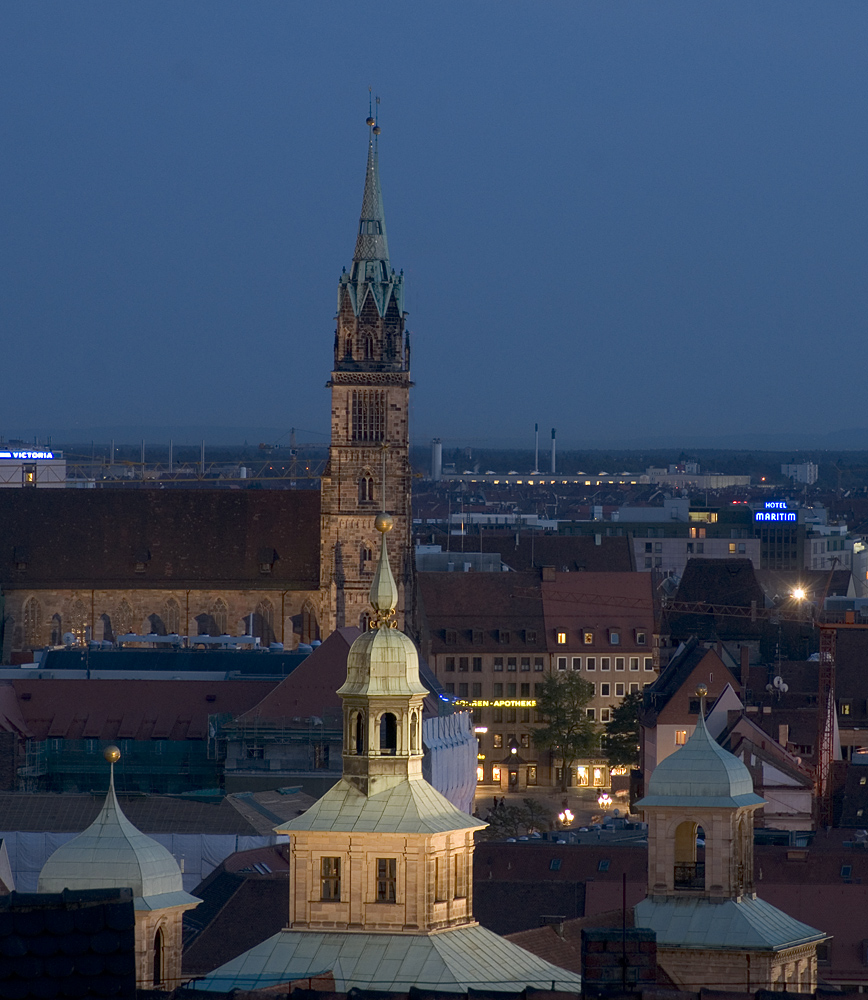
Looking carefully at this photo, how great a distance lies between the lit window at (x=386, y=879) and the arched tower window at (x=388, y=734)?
242 cm

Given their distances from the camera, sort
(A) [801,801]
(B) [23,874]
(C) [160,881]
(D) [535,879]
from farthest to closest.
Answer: (A) [801,801], (B) [23,874], (D) [535,879], (C) [160,881]

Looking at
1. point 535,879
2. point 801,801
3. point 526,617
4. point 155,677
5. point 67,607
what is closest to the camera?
point 535,879

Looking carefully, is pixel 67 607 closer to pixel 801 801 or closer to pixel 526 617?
pixel 526 617

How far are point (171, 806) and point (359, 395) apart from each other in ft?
133

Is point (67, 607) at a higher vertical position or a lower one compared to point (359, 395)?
lower

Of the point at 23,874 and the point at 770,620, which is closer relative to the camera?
the point at 23,874

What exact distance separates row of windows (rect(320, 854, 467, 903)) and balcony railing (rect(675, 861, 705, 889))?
8.32m

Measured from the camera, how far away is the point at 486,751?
151m

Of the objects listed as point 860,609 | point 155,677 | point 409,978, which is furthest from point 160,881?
point 860,609

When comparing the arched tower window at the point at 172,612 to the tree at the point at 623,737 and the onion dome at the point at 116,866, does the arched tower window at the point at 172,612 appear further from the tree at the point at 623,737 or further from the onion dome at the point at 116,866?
the onion dome at the point at 116,866

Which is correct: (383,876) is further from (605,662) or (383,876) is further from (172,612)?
(605,662)

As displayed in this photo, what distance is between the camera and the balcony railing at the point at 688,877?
64312 millimetres

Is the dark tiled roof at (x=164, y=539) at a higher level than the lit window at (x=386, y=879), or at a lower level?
higher

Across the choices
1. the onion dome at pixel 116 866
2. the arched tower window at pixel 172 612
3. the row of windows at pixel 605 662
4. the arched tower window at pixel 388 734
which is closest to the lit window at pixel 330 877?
the arched tower window at pixel 388 734
